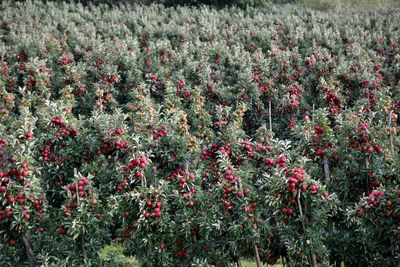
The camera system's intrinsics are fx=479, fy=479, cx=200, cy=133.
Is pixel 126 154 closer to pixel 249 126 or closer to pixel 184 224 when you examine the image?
pixel 184 224

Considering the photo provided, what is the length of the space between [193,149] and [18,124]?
2876mm

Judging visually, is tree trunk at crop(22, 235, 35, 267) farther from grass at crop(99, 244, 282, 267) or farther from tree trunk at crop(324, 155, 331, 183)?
tree trunk at crop(324, 155, 331, 183)

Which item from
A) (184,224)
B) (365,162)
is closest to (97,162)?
(184,224)

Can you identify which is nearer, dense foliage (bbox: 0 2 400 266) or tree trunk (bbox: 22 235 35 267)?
dense foliage (bbox: 0 2 400 266)

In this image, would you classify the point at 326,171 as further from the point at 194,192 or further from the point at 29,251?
the point at 29,251

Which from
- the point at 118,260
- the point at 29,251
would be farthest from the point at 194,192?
the point at 29,251

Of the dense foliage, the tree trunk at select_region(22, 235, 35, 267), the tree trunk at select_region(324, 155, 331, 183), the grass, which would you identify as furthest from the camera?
the tree trunk at select_region(324, 155, 331, 183)

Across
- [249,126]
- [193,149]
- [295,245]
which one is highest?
[193,149]

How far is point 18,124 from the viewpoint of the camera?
777cm

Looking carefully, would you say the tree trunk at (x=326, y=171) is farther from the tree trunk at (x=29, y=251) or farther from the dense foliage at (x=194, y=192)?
the tree trunk at (x=29, y=251)

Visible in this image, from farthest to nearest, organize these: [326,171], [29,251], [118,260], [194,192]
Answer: [118,260]
[326,171]
[194,192]
[29,251]

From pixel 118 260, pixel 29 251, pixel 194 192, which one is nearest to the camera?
pixel 29 251

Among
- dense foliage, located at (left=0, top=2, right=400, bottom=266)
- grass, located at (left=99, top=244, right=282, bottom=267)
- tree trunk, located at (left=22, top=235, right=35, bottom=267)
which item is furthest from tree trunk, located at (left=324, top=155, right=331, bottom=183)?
tree trunk, located at (left=22, top=235, right=35, bottom=267)

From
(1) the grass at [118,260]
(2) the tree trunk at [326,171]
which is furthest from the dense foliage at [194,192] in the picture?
(1) the grass at [118,260]
